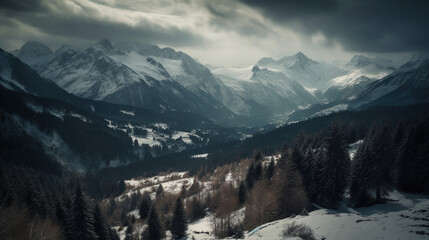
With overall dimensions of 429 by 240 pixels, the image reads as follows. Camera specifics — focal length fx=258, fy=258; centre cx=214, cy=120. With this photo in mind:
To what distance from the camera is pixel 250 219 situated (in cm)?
5344

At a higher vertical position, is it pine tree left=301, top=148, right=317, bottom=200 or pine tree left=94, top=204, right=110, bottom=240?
pine tree left=301, top=148, right=317, bottom=200

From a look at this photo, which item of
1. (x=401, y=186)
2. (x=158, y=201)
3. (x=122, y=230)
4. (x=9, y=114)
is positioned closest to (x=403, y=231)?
(x=401, y=186)

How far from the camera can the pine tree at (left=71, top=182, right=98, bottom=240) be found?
163 ft

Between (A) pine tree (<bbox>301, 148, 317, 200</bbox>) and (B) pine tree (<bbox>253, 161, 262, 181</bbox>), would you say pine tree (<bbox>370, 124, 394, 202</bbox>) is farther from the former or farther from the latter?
(B) pine tree (<bbox>253, 161, 262, 181</bbox>)

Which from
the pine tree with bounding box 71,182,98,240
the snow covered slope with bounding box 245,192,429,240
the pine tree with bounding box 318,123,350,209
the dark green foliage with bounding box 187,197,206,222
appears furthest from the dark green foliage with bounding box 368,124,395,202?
the pine tree with bounding box 71,182,98,240

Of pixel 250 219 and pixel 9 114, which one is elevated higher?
pixel 9 114

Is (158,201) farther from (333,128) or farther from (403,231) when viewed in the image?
(403,231)

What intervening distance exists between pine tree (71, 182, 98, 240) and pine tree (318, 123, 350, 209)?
154 feet

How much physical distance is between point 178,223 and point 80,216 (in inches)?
923

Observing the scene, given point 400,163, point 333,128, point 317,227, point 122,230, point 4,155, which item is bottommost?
point 122,230

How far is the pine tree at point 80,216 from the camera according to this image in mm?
49625

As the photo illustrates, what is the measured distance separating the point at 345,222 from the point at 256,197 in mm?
23358

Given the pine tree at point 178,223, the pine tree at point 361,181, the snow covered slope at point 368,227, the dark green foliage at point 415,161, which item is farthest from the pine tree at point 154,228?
the dark green foliage at point 415,161

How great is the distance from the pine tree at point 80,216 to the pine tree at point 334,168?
47.0 m
